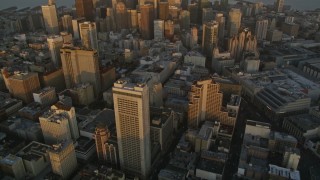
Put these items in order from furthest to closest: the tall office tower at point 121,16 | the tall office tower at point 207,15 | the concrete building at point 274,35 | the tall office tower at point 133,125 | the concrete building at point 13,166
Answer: the tall office tower at point 207,15, the tall office tower at point 121,16, the concrete building at point 274,35, the concrete building at point 13,166, the tall office tower at point 133,125

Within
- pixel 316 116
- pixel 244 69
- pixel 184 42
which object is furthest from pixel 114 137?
pixel 184 42

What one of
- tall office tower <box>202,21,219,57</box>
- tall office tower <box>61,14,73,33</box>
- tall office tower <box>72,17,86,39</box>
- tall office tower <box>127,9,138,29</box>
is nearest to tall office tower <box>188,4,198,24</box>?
tall office tower <box>127,9,138,29</box>

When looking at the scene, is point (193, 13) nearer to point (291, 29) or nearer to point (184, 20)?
point (184, 20)

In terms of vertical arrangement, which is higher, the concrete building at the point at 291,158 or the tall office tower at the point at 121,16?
the tall office tower at the point at 121,16

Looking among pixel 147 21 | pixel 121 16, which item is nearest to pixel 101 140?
pixel 147 21

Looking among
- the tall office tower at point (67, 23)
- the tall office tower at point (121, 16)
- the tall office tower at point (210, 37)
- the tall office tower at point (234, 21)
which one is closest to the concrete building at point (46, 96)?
the tall office tower at point (210, 37)

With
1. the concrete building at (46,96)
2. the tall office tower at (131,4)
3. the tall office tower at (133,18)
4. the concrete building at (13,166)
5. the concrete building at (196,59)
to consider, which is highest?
the tall office tower at (131,4)

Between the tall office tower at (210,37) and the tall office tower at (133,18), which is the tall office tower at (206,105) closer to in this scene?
the tall office tower at (210,37)

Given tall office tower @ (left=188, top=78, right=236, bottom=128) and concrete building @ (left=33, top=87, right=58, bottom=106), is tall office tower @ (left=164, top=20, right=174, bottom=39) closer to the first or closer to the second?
concrete building @ (left=33, top=87, right=58, bottom=106)
